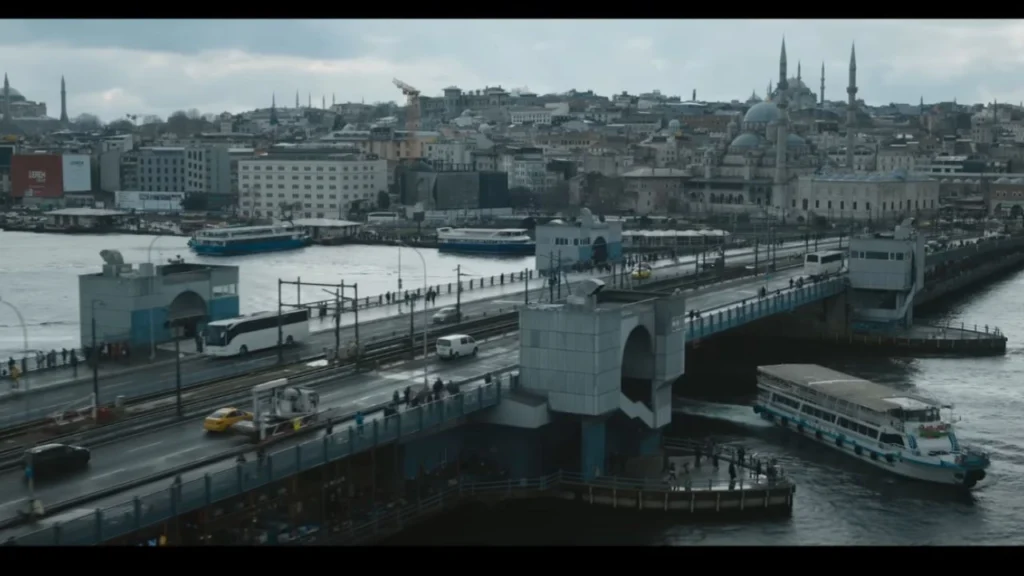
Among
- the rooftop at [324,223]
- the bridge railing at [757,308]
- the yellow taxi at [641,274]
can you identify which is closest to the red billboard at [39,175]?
the rooftop at [324,223]

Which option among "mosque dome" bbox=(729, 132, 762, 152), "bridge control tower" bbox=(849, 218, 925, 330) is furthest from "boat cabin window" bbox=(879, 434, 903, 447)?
"mosque dome" bbox=(729, 132, 762, 152)

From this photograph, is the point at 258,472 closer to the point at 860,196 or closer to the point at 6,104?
the point at 860,196

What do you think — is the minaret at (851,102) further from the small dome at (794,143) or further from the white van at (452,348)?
the white van at (452,348)

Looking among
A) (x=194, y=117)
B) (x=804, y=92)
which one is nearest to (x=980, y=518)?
(x=804, y=92)

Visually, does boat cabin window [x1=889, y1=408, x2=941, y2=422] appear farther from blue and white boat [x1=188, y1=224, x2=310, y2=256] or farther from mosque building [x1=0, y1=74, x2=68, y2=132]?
mosque building [x1=0, y1=74, x2=68, y2=132]

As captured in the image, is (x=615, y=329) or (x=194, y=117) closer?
(x=615, y=329)

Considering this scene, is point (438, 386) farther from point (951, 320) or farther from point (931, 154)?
point (931, 154)
